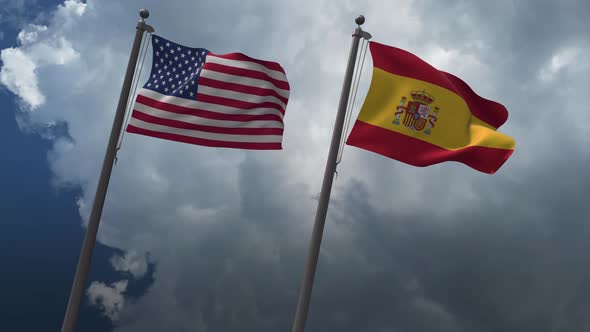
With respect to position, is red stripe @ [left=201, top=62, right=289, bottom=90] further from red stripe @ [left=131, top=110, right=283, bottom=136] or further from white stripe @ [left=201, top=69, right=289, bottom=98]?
red stripe @ [left=131, top=110, right=283, bottom=136]

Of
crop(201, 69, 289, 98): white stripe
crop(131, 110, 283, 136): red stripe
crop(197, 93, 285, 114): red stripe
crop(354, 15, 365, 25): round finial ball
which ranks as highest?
crop(354, 15, 365, 25): round finial ball

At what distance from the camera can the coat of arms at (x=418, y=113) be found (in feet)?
63.0

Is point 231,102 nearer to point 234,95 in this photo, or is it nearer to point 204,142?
point 234,95

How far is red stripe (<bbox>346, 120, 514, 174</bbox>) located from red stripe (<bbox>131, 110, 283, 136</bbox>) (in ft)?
10.3

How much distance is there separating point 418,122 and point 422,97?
84 centimetres

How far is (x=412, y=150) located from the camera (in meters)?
19.1

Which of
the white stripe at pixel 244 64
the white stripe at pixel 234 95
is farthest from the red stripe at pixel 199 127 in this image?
the white stripe at pixel 244 64

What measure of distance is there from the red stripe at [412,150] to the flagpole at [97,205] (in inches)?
279

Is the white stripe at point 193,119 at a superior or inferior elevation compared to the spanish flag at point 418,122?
inferior

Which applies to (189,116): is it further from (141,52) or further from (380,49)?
(380,49)

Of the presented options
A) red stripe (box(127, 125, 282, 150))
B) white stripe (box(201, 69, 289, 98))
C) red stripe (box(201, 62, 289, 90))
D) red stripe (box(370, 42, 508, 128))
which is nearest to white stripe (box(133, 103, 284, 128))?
red stripe (box(127, 125, 282, 150))

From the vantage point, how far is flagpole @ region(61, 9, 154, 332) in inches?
766

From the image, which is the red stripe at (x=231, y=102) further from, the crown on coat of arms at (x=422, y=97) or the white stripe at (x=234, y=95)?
the crown on coat of arms at (x=422, y=97)

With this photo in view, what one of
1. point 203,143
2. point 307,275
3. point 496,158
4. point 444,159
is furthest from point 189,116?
point 496,158
